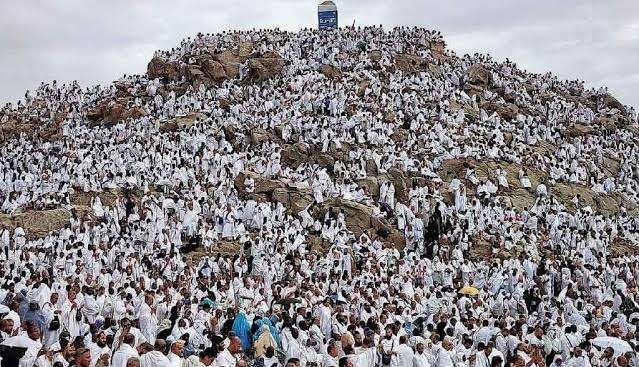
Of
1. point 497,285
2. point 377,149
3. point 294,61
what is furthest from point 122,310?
point 294,61

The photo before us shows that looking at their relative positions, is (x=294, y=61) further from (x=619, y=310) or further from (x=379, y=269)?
(x=619, y=310)

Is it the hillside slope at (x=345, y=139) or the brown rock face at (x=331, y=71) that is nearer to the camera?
the hillside slope at (x=345, y=139)

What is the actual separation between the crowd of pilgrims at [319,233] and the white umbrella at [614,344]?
0.11ft

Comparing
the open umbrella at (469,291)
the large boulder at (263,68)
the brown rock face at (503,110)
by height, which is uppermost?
the large boulder at (263,68)

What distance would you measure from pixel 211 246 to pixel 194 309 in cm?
1020

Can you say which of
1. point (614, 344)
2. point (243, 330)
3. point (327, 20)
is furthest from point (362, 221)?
point (327, 20)

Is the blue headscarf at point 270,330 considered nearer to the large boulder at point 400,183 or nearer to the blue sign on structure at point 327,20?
the large boulder at point 400,183

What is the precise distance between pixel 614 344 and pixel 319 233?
14330mm

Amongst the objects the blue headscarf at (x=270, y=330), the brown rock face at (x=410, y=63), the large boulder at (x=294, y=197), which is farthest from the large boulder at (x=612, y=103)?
the blue headscarf at (x=270, y=330)

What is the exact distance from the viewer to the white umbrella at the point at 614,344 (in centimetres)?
1173

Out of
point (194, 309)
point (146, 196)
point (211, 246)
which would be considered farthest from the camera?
point (146, 196)

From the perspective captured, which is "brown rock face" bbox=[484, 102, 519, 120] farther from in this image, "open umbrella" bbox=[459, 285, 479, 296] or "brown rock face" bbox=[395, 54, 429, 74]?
"open umbrella" bbox=[459, 285, 479, 296]

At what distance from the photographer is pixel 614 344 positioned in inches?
466

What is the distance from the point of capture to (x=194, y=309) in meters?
13.1
